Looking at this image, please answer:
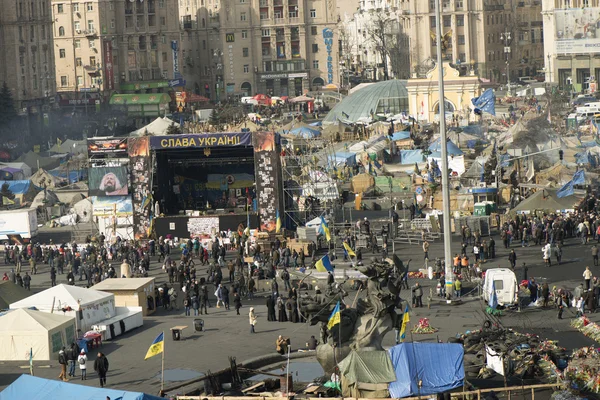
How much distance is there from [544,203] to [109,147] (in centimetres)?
1726

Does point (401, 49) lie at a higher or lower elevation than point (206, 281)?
higher

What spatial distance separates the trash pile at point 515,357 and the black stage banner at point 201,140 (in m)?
24.9

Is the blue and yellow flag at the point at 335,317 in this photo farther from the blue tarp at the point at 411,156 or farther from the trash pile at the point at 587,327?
the blue tarp at the point at 411,156

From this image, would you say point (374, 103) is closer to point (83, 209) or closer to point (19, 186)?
point (19, 186)

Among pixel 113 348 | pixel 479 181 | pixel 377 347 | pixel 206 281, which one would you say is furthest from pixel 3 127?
pixel 377 347

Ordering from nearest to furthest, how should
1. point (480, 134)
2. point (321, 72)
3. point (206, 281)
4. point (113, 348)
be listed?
point (113, 348), point (206, 281), point (480, 134), point (321, 72)

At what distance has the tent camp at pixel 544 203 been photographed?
182 feet

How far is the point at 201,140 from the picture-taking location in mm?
57188

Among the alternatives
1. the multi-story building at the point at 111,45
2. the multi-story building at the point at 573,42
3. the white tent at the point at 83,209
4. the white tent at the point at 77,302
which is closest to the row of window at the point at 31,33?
the multi-story building at the point at 111,45

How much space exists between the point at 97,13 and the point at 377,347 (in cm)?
10226

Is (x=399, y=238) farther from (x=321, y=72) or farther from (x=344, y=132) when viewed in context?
(x=321, y=72)

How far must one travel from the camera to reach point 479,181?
63406 millimetres

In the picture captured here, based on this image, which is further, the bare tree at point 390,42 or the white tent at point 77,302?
the bare tree at point 390,42

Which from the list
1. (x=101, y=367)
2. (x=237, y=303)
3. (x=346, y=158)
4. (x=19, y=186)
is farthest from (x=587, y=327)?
(x=19, y=186)
